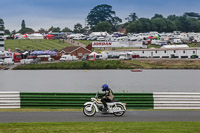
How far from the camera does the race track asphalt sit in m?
21.2

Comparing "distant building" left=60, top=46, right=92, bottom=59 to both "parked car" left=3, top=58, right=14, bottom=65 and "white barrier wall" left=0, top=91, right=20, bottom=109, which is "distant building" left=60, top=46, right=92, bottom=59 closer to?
"parked car" left=3, top=58, right=14, bottom=65

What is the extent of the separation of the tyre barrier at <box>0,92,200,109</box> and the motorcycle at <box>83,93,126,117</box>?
3709 millimetres

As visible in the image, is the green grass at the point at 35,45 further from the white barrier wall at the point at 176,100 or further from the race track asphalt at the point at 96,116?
the race track asphalt at the point at 96,116

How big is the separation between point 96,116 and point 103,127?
4.18m

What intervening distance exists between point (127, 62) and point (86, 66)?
30.9ft

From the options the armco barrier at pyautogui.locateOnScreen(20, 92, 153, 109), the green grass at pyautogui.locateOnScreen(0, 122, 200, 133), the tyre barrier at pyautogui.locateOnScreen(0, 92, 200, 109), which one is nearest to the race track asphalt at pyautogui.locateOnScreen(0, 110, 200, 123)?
the tyre barrier at pyautogui.locateOnScreen(0, 92, 200, 109)

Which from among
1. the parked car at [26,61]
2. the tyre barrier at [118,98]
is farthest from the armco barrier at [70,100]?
the parked car at [26,61]

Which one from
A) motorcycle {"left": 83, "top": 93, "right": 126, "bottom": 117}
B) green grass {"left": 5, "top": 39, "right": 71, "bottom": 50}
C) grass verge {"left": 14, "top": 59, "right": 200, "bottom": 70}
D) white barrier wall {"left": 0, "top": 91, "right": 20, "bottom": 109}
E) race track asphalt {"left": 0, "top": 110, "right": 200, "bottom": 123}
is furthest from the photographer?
green grass {"left": 5, "top": 39, "right": 71, "bottom": 50}

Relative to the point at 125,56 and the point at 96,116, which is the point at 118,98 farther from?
the point at 125,56

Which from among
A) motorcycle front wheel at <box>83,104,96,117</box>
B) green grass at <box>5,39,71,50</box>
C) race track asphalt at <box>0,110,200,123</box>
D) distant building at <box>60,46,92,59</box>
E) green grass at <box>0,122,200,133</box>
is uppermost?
green grass at <box>5,39,71,50</box>

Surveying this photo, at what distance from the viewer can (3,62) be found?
10725 cm

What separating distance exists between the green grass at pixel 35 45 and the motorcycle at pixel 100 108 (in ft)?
378

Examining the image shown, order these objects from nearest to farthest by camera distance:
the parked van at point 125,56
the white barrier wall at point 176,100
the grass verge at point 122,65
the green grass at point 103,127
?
the green grass at point 103,127 < the white barrier wall at point 176,100 < the grass verge at point 122,65 < the parked van at point 125,56

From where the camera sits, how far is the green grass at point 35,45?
138 meters
